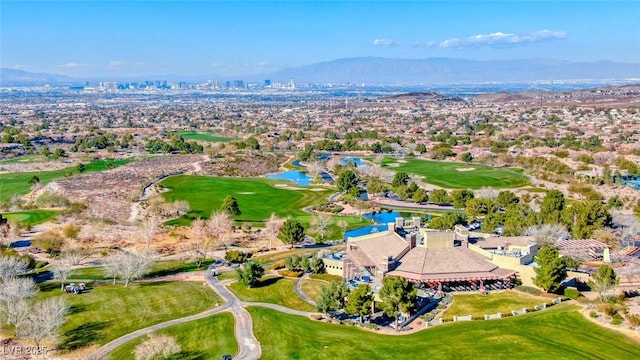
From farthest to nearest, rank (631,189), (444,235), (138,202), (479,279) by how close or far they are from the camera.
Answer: (631,189), (138,202), (444,235), (479,279)

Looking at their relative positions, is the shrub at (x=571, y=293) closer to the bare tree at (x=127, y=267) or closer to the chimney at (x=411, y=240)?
the chimney at (x=411, y=240)

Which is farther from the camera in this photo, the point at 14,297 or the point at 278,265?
the point at 278,265

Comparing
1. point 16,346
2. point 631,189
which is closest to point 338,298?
point 16,346

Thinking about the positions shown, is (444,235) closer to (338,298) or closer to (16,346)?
(338,298)

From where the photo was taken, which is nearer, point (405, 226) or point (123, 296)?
point (123, 296)

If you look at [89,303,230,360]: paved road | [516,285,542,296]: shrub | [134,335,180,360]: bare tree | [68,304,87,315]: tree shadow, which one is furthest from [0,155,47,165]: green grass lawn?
[516,285,542,296]: shrub

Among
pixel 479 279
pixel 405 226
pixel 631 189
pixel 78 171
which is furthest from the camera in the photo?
pixel 78 171

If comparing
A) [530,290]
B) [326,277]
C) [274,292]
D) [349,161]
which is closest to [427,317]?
[530,290]

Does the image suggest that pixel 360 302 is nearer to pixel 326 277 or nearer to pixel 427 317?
pixel 427 317
